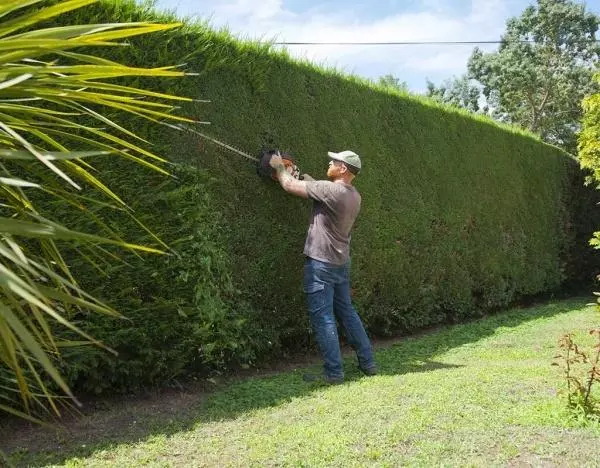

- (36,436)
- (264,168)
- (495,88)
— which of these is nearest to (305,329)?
(264,168)

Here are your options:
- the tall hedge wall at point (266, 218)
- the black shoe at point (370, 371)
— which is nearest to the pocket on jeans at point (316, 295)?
the tall hedge wall at point (266, 218)

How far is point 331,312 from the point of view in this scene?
5.34 m

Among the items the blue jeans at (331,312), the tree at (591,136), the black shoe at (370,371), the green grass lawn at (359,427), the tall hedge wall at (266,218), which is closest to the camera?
the green grass lawn at (359,427)

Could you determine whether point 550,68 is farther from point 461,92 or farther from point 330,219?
point 330,219

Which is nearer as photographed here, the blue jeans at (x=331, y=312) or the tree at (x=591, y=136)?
the blue jeans at (x=331, y=312)

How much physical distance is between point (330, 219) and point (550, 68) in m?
34.0

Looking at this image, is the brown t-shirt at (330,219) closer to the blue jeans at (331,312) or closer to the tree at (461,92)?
the blue jeans at (331,312)

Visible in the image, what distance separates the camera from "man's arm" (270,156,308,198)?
5.28 meters

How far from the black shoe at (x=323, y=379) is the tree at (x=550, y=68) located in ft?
107

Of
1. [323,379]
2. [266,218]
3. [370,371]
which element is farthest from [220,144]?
[370,371]

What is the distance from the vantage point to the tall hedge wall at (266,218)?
4402 mm

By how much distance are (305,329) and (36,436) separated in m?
3.07

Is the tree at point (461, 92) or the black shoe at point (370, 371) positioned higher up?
the tree at point (461, 92)

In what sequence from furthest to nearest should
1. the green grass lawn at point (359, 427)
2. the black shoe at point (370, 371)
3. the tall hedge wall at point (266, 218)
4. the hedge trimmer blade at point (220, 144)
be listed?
the black shoe at point (370, 371) → the hedge trimmer blade at point (220, 144) → the tall hedge wall at point (266, 218) → the green grass lawn at point (359, 427)
